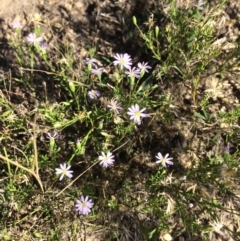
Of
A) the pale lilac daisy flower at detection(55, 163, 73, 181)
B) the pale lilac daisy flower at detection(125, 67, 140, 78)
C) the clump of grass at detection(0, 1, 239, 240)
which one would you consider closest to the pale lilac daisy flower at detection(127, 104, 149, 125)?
the clump of grass at detection(0, 1, 239, 240)

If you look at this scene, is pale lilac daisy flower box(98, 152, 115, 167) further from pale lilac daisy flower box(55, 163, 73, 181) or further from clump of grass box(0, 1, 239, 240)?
pale lilac daisy flower box(55, 163, 73, 181)

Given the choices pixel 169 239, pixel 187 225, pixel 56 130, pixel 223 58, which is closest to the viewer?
pixel 187 225

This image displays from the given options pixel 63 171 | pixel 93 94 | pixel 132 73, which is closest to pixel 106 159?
pixel 63 171

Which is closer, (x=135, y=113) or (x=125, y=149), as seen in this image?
(x=135, y=113)

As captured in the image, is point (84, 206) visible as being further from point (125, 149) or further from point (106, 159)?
point (125, 149)

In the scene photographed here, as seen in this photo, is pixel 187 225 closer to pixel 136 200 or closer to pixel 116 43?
pixel 136 200

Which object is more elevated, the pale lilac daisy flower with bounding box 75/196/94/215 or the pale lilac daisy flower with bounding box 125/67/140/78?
the pale lilac daisy flower with bounding box 125/67/140/78

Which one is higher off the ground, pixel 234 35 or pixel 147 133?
pixel 234 35

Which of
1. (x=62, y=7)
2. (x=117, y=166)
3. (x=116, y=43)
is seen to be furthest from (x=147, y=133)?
(x=62, y=7)
